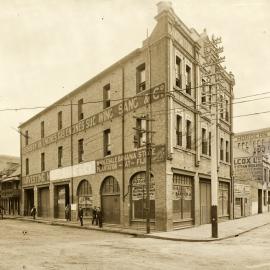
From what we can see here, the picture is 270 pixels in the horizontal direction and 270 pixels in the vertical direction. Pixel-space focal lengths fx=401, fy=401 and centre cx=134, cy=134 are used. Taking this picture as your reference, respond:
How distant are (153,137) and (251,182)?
915 inches

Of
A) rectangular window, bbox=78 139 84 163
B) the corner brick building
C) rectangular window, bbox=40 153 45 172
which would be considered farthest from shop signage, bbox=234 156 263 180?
rectangular window, bbox=40 153 45 172

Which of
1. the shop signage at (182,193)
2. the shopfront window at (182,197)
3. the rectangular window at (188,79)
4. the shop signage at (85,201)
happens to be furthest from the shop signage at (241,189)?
the shop signage at (85,201)

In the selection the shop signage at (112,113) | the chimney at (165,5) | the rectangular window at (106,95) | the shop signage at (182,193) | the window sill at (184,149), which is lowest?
the shop signage at (182,193)

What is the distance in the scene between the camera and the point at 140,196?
82.2 feet

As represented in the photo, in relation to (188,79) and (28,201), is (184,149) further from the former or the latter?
(28,201)

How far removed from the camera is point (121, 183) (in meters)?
26.6

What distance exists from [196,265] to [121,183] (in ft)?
Answer: 49.1

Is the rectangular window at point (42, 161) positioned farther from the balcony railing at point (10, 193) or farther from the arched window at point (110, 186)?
the arched window at point (110, 186)

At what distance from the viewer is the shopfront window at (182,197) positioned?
2420 centimetres

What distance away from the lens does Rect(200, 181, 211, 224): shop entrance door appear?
2789 cm

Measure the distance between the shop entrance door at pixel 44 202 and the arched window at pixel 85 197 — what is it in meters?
7.26

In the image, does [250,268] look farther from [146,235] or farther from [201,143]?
[201,143]

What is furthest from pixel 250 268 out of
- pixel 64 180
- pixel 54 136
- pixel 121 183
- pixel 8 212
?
pixel 8 212

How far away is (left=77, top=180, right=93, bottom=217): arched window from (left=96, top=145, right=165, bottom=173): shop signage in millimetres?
2433
